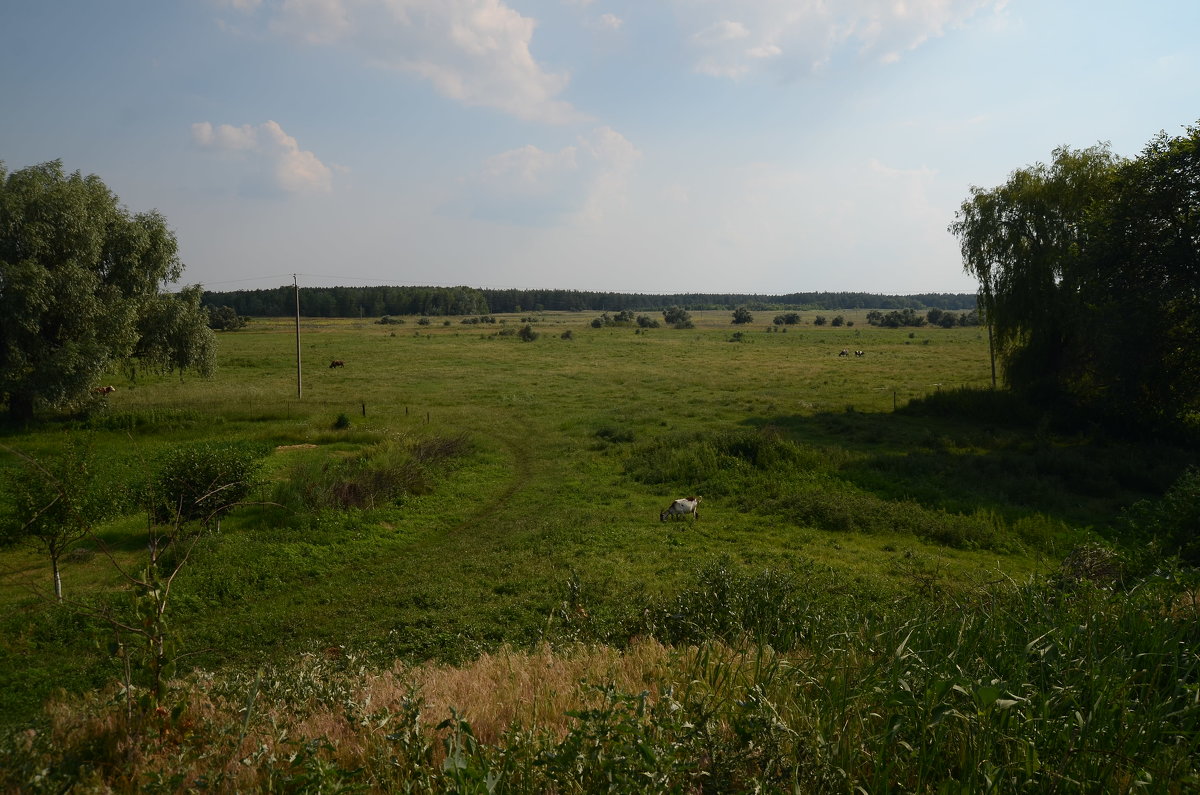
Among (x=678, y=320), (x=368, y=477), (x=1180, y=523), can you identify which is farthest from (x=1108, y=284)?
(x=678, y=320)

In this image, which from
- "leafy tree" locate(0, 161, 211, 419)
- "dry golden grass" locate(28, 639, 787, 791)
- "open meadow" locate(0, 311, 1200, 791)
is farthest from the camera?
"leafy tree" locate(0, 161, 211, 419)

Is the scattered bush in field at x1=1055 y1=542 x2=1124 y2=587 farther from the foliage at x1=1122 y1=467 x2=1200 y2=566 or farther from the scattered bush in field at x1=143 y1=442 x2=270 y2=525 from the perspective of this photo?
the scattered bush in field at x1=143 y1=442 x2=270 y2=525

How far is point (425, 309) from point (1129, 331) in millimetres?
158631

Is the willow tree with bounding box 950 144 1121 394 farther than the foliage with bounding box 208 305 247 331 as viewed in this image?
No

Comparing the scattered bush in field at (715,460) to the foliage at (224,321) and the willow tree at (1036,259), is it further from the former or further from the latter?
the foliage at (224,321)

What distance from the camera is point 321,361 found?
5306 cm

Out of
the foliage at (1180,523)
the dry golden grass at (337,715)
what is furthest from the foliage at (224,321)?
the foliage at (1180,523)

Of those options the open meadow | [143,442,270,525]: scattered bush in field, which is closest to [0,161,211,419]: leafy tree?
the open meadow

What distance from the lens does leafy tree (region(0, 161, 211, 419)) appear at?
2314 centimetres

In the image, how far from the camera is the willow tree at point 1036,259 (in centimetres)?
2730

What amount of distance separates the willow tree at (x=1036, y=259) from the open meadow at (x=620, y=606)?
8.42 feet

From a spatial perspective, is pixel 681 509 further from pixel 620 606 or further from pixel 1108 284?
pixel 1108 284

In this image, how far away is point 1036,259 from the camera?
28.8 metres

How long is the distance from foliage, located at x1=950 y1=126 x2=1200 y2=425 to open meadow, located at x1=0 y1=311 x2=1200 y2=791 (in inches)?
79.1
